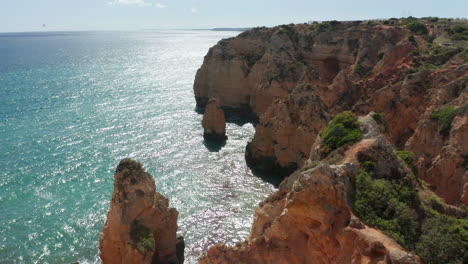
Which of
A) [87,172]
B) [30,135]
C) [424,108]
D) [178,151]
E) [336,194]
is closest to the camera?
[336,194]

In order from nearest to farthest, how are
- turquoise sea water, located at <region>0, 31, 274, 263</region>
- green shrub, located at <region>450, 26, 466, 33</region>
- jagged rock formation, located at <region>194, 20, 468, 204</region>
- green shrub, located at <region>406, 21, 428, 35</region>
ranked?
jagged rock formation, located at <region>194, 20, 468, 204</region> < turquoise sea water, located at <region>0, 31, 274, 263</region> < green shrub, located at <region>450, 26, 466, 33</region> < green shrub, located at <region>406, 21, 428, 35</region>

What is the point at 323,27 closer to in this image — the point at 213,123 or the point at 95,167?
the point at 213,123

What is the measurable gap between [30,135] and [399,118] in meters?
47.3

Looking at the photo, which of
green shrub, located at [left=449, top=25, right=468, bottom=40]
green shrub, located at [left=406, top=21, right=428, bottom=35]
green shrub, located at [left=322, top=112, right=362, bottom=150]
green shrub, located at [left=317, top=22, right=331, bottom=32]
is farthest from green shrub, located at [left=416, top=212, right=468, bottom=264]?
green shrub, located at [left=317, top=22, right=331, bottom=32]

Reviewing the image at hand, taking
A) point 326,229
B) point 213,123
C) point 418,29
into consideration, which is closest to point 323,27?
point 418,29

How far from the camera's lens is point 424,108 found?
3347cm

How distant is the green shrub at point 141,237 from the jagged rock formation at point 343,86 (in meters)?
17.1

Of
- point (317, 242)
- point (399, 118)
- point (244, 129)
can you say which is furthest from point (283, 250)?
point (244, 129)

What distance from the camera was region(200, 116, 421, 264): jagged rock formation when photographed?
41.2ft

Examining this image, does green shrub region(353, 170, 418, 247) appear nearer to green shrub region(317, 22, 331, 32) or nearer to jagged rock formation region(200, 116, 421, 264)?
jagged rock formation region(200, 116, 421, 264)

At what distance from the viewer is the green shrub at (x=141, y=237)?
2275cm

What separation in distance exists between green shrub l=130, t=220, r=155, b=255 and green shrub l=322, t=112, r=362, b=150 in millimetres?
12117

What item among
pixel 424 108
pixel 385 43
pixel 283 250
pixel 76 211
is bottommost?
pixel 76 211

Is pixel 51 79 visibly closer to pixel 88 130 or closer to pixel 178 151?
pixel 88 130
